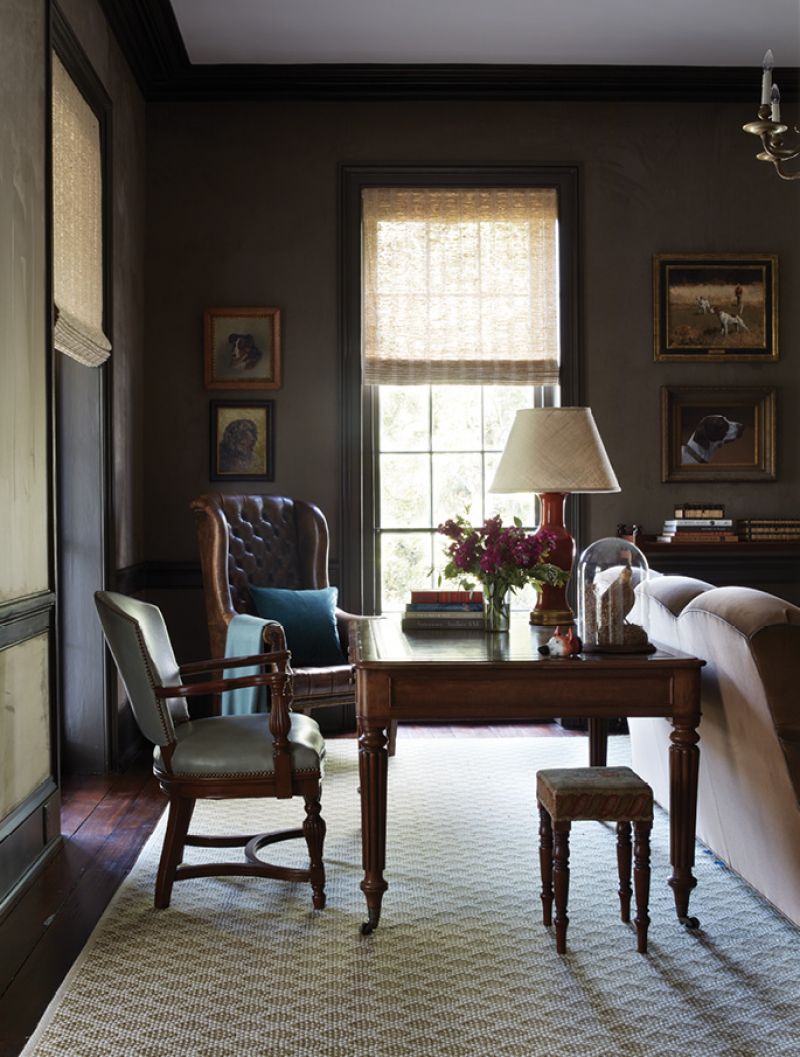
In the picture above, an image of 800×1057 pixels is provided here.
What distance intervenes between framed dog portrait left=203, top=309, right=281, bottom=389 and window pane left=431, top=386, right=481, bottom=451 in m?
0.96

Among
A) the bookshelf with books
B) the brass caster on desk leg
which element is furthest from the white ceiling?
the brass caster on desk leg

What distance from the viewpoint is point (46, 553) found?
13.3ft

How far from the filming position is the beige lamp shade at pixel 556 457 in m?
3.94

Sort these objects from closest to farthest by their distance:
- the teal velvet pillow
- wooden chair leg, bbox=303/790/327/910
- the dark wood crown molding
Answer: wooden chair leg, bbox=303/790/327/910, the teal velvet pillow, the dark wood crown molding

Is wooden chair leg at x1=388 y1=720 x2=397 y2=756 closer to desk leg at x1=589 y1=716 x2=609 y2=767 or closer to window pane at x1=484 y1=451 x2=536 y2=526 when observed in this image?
desk leg at x1=589 y1=716 x2=609 y2=767

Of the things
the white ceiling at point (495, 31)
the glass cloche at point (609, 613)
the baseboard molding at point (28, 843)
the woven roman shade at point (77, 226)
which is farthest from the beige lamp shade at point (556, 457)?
the white ceiling at point (495, 31)

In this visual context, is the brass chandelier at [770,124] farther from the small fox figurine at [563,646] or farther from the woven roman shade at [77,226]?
the woven roman shade at [77,226]

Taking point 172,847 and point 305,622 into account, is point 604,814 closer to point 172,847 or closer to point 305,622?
point 172,847

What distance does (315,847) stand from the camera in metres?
3.42

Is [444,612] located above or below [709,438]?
below

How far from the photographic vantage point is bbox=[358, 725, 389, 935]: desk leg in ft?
10.5

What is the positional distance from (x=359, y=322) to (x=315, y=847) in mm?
3671

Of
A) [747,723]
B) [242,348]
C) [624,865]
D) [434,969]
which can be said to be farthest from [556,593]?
[242,348]

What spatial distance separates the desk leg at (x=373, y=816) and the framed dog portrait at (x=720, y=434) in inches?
147
